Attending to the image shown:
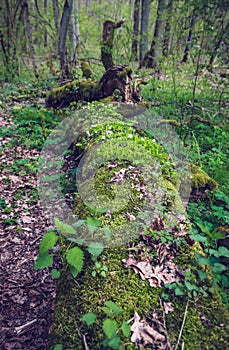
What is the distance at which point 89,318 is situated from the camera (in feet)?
6.06

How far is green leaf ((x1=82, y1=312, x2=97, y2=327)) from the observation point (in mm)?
1821

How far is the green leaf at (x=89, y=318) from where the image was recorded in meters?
1.82

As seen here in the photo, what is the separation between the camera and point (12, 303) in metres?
2.82

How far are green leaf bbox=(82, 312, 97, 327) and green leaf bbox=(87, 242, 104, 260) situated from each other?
1.72ft

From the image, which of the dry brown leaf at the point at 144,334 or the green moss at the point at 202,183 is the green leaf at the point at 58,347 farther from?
the green moss at the point at 202,183

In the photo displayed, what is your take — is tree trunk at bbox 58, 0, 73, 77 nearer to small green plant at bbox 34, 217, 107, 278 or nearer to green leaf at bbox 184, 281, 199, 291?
small green plant at bbox 34, 217, 107, 278

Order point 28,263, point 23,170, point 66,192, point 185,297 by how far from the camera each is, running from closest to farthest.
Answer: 1. point 185,297
2. point 28,263
3. point 66,192
4. point 23,170

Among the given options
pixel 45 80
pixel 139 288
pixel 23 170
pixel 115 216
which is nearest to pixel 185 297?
pixel 139 288

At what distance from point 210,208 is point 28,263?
8.59ft

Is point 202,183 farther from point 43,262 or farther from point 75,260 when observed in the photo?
point 43,262

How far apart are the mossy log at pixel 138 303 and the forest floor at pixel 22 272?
0.50 meters

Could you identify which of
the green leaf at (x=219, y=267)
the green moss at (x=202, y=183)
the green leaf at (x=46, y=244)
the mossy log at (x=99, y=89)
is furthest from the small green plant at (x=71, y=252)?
the mossy log at (x=99, y=89)

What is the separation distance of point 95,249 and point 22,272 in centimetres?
136

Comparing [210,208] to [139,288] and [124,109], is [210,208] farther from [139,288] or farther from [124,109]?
[124,109]
